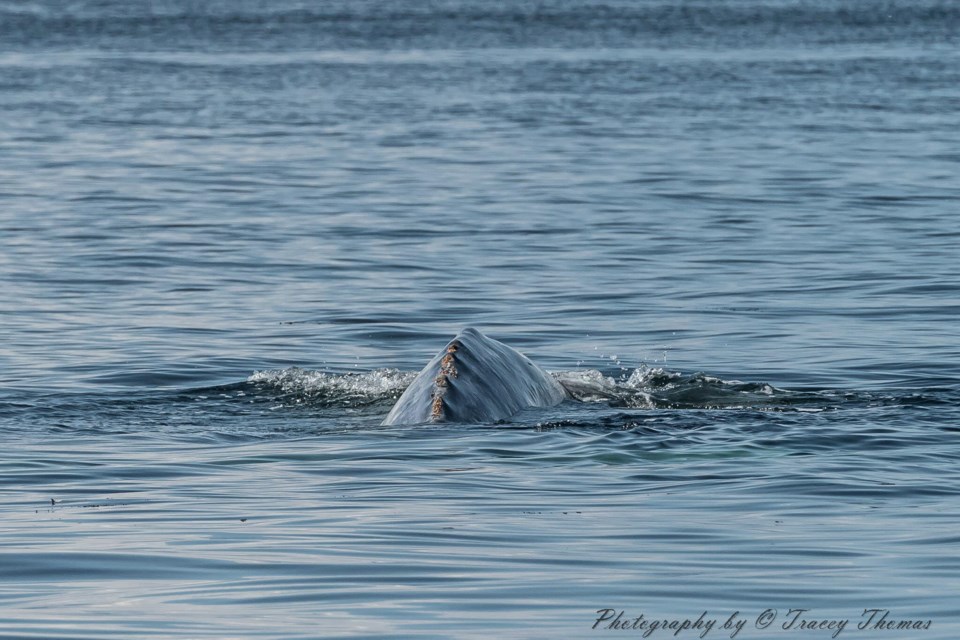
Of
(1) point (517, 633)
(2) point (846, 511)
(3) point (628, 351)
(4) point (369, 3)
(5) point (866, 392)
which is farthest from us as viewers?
(4) point (369, 3)

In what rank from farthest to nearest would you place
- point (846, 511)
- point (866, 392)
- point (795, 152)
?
point (795, 152)
point (866, 392)
point (846, 511)

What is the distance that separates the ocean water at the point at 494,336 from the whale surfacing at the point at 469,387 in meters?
0.20

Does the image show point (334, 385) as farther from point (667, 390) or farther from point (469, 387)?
point (667, 390)

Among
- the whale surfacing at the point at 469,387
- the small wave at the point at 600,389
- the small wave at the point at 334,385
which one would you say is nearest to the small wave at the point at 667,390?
the small wave at the point at 600,389

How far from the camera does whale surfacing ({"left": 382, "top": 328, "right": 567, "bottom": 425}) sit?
12.2 meters

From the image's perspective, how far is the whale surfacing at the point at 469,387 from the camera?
12.2 meters

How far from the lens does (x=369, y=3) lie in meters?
110

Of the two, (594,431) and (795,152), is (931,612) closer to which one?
(594,431)

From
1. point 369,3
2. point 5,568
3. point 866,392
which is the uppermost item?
point 5,568

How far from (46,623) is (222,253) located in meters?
16.1


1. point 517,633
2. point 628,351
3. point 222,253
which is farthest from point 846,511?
point 222,253

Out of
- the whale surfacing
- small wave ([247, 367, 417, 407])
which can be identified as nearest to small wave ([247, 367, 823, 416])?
Result: small wave ([247, 367, 417, 407])

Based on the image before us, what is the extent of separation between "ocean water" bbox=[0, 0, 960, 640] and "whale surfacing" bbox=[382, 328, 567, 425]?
203 mm

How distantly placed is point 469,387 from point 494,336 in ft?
17.2
